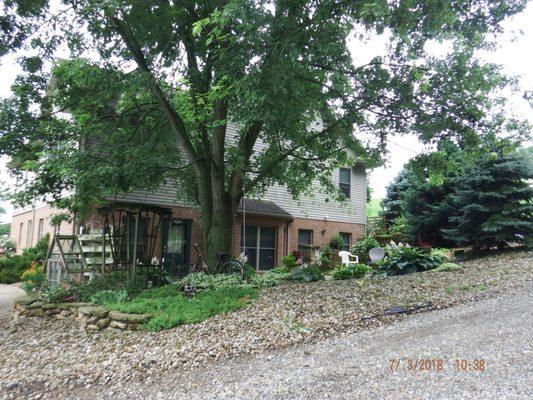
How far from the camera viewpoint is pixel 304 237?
19.5 meters

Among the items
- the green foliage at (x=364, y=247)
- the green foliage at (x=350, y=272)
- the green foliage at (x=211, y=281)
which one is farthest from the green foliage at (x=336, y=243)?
the green foliage at (x=211, y=281)

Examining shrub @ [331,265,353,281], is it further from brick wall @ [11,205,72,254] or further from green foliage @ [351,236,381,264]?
brick wall @ [11,205,72,254]

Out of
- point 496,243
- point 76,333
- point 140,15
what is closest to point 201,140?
point 140,15

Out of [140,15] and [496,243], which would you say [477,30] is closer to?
[140,15]

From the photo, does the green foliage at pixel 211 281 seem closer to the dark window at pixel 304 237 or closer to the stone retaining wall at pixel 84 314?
the stone retaining wall at pixel 84 314

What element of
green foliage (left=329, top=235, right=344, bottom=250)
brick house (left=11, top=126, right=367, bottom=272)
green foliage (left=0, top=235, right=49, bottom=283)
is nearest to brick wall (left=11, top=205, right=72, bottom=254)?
brick house (left=11, top=126, right=367, bottom=272)

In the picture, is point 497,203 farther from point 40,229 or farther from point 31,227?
point 31,227

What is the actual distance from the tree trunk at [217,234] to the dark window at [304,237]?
9113 millimetres

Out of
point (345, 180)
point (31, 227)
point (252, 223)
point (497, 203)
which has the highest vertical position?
point (345, 180)

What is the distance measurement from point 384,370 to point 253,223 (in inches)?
519

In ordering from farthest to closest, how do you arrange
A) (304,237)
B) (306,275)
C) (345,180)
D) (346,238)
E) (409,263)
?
(346,238) → (345,180) → (304,237) → (409,263) → (306,275)

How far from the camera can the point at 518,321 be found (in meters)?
5.36

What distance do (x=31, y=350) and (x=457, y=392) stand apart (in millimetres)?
5832

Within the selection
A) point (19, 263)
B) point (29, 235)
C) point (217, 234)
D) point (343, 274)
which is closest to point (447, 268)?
point (343, 274)
